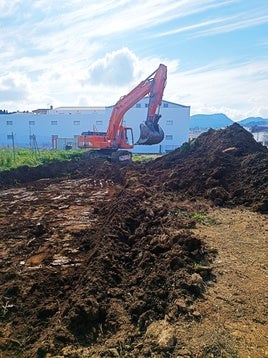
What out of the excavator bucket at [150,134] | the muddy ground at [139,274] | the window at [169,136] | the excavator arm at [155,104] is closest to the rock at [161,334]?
the muddy ground at [139,274]

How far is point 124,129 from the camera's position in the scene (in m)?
21.0

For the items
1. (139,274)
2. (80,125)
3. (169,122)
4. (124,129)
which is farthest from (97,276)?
(80,125)

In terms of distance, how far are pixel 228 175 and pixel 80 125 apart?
33.8 metres

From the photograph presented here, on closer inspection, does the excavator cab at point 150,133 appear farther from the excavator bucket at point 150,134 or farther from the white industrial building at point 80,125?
the white industrial building at point 80,125

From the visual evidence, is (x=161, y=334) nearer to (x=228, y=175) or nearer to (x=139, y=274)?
(x=139, y=274)

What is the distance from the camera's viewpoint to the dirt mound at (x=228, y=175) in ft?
31.2

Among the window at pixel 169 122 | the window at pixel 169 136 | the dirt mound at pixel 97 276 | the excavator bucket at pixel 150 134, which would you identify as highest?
the window at pixel 169 122

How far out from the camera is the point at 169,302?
13.2ft

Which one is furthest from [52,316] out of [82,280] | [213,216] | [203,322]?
[213,216]

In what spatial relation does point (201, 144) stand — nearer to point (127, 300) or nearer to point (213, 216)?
point (213, 216)

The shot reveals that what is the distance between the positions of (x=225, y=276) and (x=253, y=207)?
14.1ft

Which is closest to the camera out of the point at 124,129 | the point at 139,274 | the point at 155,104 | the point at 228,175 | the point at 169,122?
the point at 139,274

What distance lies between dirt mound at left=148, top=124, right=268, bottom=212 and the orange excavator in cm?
316

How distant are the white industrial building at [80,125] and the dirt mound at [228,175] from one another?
24071 mm
